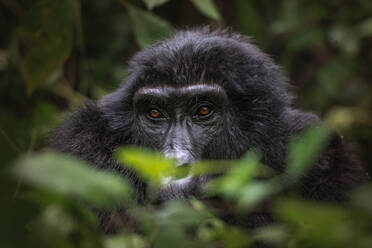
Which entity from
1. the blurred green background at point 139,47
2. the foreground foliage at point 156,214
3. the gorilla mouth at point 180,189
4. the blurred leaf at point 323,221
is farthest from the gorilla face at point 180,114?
the blurred leaf at point 323,221

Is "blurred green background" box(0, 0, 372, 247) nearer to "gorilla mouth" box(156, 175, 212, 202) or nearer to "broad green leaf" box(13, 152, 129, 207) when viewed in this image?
"gorilla mouth" box(156, 175, 212, 202)

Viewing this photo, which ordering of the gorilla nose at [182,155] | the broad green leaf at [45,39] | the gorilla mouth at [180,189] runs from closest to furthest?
the gorilla mouth at [180,189] < the gorilla nose at [182,155] < the broad green leaf at [45,39]

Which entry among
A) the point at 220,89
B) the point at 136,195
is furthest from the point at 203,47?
the point at 136,195

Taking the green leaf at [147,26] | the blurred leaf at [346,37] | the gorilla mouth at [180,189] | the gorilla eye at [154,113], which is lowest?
the gorilla mouth at [180,189]

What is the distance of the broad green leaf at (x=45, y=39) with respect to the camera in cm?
407

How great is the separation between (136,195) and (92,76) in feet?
8.77

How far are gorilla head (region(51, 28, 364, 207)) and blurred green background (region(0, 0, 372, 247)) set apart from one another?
42 centimetres

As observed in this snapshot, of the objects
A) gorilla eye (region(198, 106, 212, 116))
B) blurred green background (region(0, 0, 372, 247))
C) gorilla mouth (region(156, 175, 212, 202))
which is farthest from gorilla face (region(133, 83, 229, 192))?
blurred green background (region(0, 0, 372, 247))

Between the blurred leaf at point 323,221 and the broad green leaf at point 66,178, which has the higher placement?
the blurred leaf at point 323,221

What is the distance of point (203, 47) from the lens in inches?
144

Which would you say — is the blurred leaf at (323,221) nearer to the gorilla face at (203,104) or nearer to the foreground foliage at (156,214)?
the foreground foliage at (156,214)

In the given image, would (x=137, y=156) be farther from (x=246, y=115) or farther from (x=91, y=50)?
(x=91, y=50)

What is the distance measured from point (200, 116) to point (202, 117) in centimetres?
1

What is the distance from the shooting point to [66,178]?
1178mm
